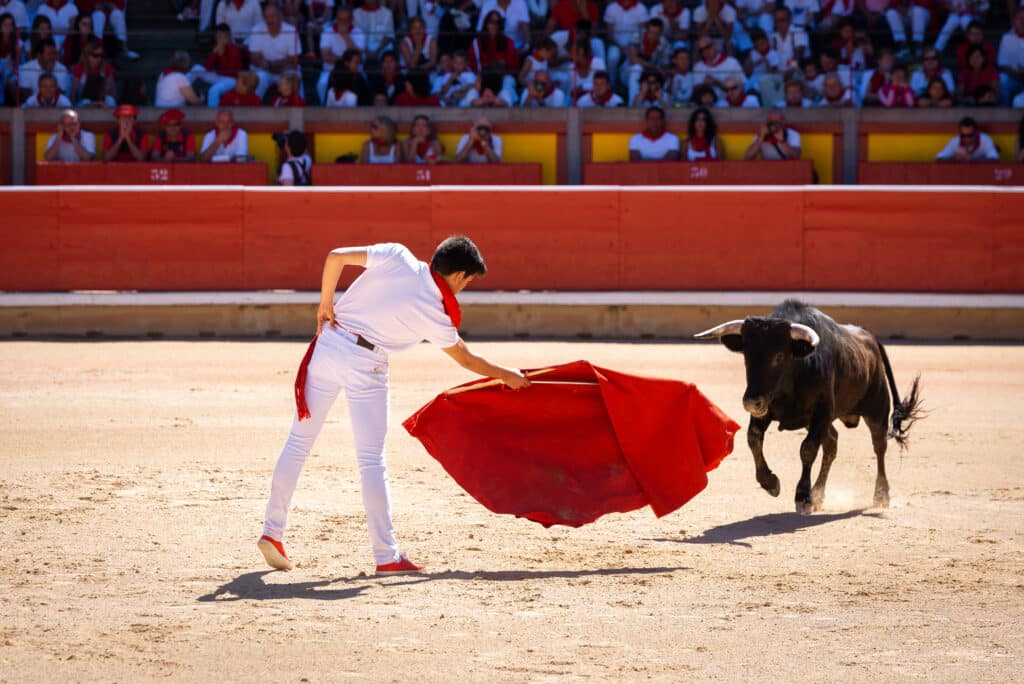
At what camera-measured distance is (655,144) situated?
15641mm

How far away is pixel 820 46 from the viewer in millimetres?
16188

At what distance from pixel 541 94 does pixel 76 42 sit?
4.94 metres

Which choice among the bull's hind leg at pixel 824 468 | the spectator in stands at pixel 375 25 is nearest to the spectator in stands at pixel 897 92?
the spectator in stands at pixel 375 25

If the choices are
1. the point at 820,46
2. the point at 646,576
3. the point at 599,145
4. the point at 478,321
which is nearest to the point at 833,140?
the point at 820,46

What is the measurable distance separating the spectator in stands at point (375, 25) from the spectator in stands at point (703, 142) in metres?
3.29

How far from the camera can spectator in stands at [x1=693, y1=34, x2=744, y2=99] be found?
15898mm

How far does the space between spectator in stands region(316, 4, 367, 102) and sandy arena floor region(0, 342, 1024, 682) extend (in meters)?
6.76

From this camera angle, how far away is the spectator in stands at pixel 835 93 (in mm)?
15984

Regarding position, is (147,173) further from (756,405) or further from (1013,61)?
(756,405)

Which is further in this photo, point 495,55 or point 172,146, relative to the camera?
point 495,55

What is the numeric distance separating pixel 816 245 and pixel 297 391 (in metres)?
9.86

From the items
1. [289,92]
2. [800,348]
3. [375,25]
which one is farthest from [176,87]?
[800,348]

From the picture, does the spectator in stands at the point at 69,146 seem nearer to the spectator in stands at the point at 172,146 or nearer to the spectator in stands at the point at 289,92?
the spectator in stands at the point at 172,146

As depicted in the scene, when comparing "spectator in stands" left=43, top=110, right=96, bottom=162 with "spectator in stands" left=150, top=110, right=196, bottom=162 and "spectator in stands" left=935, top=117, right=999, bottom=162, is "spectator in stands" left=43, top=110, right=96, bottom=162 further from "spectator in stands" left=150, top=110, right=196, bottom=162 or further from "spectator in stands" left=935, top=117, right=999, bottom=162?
"spectator in stands" left=935, top=117, right=999, bottom=162
